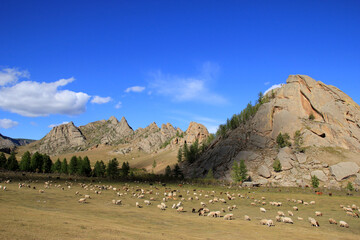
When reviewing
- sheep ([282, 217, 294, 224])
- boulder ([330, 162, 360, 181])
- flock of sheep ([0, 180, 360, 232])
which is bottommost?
flock of sheep ([0, 180, 360, 232])

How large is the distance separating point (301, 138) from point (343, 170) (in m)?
23.7

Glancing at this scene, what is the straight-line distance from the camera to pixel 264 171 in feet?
324

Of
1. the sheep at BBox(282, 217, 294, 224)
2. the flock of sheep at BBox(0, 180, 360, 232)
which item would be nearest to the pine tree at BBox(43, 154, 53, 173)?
the flock of sheep at BBox(0, 180, 360, 232)

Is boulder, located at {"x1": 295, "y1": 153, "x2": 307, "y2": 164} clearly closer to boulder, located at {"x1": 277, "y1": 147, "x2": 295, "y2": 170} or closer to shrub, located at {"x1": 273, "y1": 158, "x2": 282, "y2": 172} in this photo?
boulder, located at {"x1": 277, "y1": 147, "x2": 295, "y2": 170}

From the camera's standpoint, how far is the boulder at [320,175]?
87.1 metres

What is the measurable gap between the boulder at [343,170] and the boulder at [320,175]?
10.6 ft

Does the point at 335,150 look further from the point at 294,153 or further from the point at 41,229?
the point at 41,229

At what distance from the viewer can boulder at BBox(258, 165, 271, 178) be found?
9715 cm

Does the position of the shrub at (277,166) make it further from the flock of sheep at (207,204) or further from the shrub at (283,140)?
the flock of sheep at (207,204)

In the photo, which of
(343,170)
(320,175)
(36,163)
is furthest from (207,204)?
(36,163)

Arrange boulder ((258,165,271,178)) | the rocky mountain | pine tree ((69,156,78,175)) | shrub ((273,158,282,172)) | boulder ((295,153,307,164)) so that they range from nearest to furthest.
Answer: the rocky mountain < shrub ((273,158,282,172)) < boulder ((258,165,271,178)) < boulder ((295,153,307,164)) < pine tree ((69,156,78,175))

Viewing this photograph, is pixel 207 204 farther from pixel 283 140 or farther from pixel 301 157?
pixel 283 140

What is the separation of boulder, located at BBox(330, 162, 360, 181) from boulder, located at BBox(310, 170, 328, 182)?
3.23 m

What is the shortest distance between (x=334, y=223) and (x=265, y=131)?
104m
